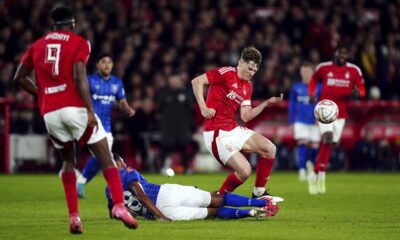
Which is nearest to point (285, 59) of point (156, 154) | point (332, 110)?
point (156, 154)

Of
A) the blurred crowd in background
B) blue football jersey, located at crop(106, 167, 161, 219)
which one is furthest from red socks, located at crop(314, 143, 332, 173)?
the blurred crowd in background

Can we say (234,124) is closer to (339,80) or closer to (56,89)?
(56,89)

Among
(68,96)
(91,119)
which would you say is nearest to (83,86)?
(68,96)

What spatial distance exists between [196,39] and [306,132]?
17.9 feet

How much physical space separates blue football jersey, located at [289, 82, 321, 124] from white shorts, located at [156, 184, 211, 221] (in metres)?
9.66

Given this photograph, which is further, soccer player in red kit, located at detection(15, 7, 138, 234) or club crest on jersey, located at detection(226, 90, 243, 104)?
club crest on jersey, located at detection(226, 90, 243, 104)

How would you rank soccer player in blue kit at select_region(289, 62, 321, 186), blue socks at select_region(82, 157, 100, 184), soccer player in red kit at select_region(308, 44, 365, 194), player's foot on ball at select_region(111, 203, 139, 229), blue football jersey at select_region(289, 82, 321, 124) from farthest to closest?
blue football jersey at select_region(289, 82, 321, 124), soccer player in blue kit at select_region(289, 62, 321, 186), soccer player in red kit at select_region(308, 44, 365, 194), blue socks at select_region(82, 157, 100, 184), player's foot on ball at select_region(111, 203, 139, 229)

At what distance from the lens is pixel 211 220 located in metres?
11.8

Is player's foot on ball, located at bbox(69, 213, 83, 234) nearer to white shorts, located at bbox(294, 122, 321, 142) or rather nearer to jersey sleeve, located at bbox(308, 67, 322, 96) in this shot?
jersey sleeve, located at bbox(308, 67, 322, 96)

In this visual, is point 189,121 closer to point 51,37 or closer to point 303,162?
point 303,162

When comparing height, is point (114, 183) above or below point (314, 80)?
below

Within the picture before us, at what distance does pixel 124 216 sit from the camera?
9.63 metres

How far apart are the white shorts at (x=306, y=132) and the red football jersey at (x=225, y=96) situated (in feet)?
26.4

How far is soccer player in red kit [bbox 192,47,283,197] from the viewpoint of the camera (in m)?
12.6
